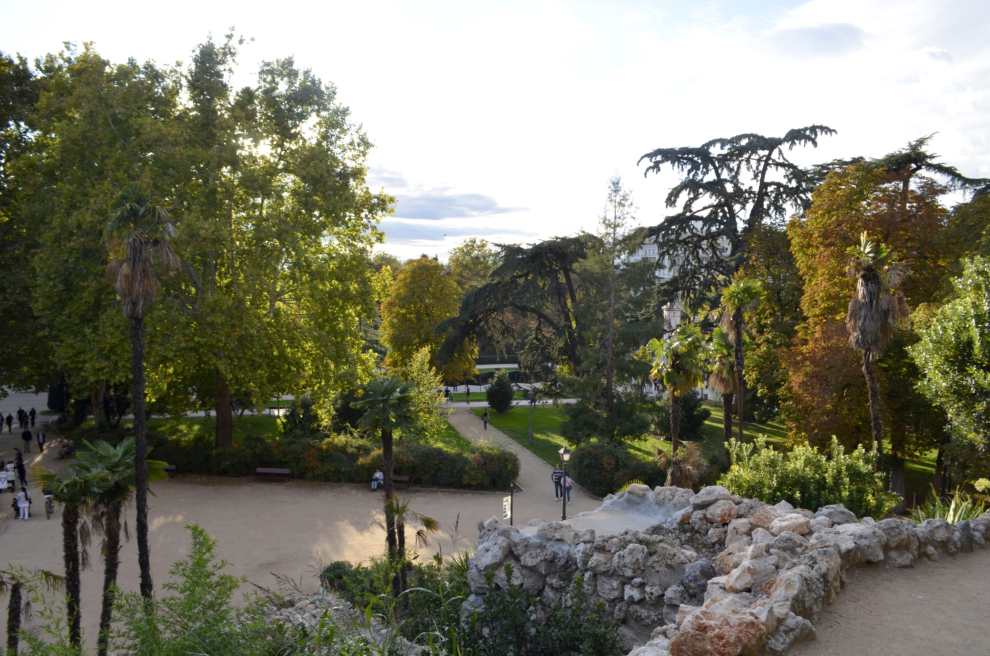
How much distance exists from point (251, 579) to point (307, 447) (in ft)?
31.7

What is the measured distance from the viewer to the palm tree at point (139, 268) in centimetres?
1175

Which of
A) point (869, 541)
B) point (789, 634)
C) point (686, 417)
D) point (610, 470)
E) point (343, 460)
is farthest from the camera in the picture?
point (686, 417)

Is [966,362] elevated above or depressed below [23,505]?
above

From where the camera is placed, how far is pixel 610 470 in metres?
21.8

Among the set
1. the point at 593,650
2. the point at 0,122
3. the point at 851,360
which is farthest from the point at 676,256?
the point at 0,122

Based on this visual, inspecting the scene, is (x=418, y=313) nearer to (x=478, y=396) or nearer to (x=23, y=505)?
(x=478, y=396)

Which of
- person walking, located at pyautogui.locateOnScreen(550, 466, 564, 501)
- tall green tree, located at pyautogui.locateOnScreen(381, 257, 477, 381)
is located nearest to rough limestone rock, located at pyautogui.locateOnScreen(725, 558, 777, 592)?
person walking, located at pyautogui.locateOnScreen(550, 466, 564, 501)

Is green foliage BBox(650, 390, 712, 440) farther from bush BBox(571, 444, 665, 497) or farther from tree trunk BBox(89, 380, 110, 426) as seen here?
tree trunk BBox(89, 380, 110, 426)

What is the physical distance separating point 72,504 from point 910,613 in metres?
12.9

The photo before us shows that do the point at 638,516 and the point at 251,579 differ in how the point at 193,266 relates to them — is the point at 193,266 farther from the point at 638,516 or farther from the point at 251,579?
the point at 638,516

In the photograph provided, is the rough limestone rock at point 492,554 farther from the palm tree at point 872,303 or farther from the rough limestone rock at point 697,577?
the palm tree at point 872,303

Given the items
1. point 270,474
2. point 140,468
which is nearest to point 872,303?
point 140,468

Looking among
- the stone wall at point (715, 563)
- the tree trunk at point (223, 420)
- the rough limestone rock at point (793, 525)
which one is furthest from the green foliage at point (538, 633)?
the tree trunk at point (223, 420)

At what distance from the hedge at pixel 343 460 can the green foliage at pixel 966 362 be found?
13.5 metres
